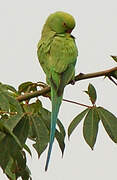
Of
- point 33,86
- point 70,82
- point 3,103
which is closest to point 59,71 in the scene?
point 70,82

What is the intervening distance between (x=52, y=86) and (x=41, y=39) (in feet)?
2.21

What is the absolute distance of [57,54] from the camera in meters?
2.87

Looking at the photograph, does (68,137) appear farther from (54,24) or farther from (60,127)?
(54,24)

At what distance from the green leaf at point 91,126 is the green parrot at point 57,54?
19cm

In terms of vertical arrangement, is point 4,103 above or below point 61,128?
above

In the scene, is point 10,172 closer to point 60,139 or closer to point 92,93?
point 60,139

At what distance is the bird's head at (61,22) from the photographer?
3086 mm

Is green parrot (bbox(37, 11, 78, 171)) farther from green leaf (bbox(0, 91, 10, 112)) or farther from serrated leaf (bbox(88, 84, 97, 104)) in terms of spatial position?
green leaf (bbox(0, 91, 10, 112))

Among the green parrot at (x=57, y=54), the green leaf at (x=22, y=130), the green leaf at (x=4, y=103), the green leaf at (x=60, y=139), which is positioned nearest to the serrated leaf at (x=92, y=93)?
the green parrot at (x=57, y=54)

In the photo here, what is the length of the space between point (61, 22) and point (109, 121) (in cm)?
106

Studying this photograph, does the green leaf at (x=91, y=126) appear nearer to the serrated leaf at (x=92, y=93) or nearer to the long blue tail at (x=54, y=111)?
the serrated leaf at (x=92, y=93)

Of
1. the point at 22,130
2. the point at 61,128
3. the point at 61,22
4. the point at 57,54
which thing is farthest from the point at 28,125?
the point at 61,22

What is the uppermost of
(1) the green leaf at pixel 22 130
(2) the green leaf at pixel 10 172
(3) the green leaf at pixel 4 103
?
(3) the green leaf at pixel 4 103

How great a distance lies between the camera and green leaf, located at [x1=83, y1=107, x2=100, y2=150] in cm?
231
